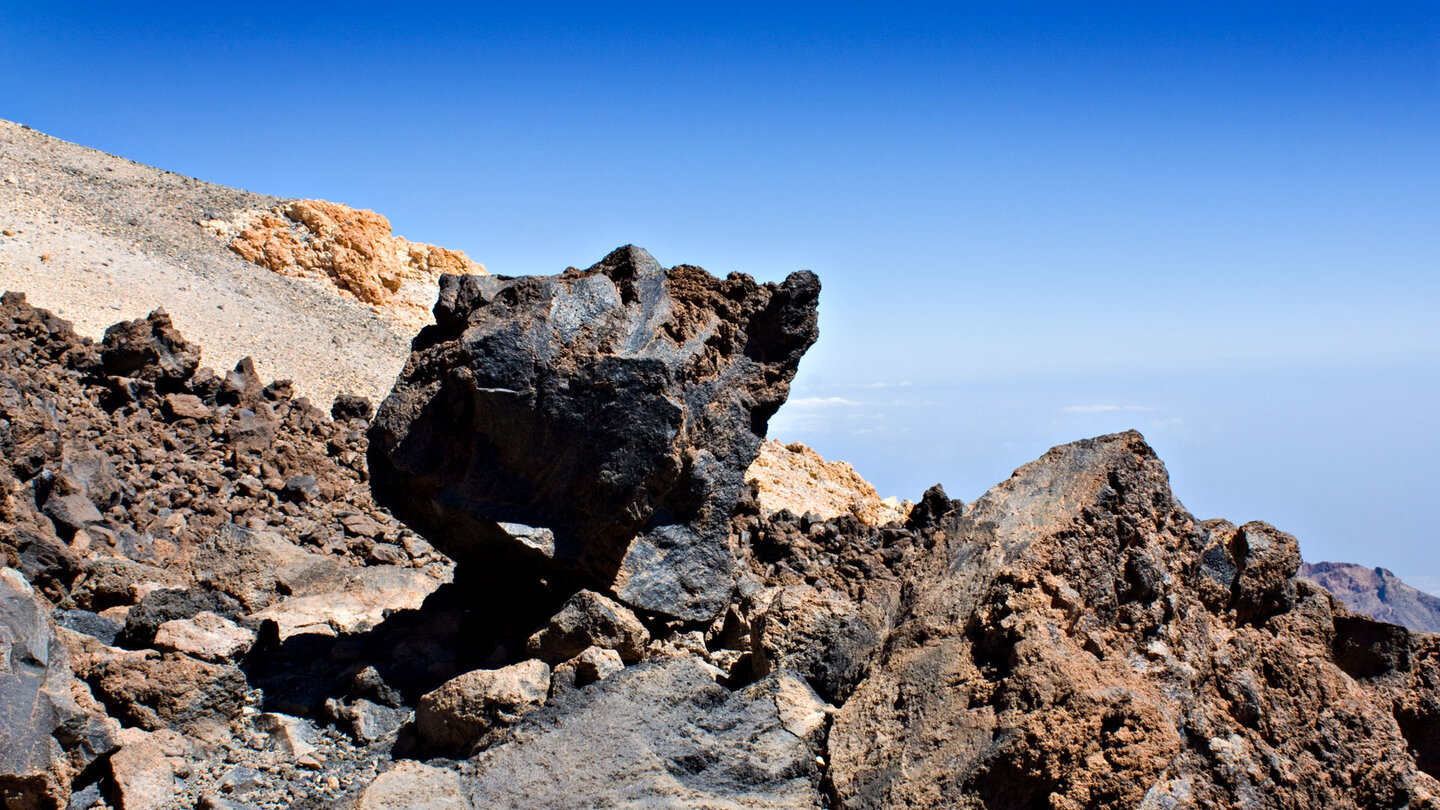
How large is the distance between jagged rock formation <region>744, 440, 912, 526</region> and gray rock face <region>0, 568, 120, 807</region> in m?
9.77

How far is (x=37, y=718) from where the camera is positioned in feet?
14.5

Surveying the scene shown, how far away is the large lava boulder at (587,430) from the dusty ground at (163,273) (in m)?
10.9

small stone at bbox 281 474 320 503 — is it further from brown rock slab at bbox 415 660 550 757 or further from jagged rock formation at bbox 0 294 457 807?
brown rock slab at bbox 415 660 550 757

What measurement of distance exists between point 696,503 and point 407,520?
167 cm

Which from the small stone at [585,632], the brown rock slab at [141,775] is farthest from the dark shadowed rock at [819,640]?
the brown rock slab at [141,775]

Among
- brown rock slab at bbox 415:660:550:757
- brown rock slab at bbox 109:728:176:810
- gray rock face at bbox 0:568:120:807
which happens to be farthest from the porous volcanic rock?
gray rock face at bbox 0:568:120:807

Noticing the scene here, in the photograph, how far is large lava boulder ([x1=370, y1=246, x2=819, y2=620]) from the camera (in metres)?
5.79

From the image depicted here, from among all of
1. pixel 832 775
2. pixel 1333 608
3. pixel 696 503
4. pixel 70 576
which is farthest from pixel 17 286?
pixel 1333 608

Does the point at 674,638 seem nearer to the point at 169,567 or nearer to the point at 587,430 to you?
the point at 587,430

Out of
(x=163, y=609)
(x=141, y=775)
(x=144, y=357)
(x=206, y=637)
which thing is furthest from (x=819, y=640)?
(x=144, y=357)

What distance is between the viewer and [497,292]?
633 centimetres

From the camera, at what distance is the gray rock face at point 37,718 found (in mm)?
4230

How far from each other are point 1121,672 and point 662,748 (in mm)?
1846

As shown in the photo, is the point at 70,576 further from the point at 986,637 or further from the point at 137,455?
the point at 986,637
